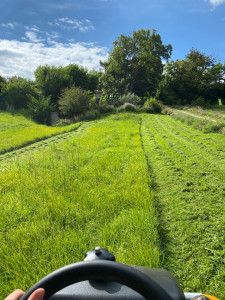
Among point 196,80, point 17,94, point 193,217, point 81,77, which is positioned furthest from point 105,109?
point 193,217

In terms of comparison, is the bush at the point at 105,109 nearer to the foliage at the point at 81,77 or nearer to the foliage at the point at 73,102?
the foliage at the point at 73,102

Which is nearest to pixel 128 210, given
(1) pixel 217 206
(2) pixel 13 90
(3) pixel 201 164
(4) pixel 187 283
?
(4) pixel 187 283

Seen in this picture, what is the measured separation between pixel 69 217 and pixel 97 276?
2.09 m

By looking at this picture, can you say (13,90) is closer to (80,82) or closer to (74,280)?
(80,82)

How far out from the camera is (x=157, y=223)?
2340mm

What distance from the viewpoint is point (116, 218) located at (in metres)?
2.44

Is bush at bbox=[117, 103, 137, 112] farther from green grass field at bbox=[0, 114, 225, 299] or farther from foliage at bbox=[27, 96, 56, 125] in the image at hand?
green grass field at bbox=[0, 114, 225, 299]

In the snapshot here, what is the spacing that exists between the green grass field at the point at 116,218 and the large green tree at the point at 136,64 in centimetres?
2617

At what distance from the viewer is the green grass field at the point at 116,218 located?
1760mm

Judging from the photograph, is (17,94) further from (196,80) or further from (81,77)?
(196,80)

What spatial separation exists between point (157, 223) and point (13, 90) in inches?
928

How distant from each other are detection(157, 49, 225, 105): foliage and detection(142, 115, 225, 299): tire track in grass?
24520 mm

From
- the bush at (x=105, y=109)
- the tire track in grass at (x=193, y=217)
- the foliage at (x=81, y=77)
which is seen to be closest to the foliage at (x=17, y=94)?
the foliage at (x=81, y=77)

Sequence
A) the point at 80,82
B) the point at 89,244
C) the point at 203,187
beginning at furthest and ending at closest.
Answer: the point at 80,82
the point at 203,187
the point at 89,244
